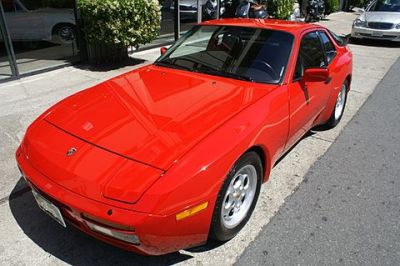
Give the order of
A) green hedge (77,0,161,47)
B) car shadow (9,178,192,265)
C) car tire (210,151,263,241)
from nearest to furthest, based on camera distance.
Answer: car tire (210,151,263,241), car shadow (9,178,192,265), green hedge (77,0,161,47)

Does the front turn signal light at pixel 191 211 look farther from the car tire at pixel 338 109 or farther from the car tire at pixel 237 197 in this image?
the car tire at pixel 338 109

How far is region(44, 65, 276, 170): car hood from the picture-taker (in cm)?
221

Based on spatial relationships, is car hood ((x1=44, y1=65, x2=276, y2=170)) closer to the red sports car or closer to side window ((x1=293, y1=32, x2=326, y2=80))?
the red sports car

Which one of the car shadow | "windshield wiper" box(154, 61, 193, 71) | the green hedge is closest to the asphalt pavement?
the car shadow

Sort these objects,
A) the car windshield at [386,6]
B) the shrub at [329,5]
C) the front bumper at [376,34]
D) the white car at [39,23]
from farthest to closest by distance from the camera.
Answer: the shrub at [329,5], the car windshield at [386,6], the front bumper at [376,34], the white car at [39,23]

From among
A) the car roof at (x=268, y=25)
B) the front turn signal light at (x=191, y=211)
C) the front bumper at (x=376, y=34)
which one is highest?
the car roof at (x=268, y=25)

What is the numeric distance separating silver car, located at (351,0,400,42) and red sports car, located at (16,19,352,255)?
8.19m

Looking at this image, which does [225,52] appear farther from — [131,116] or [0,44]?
[0,44]

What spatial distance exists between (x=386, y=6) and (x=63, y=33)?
10003mm

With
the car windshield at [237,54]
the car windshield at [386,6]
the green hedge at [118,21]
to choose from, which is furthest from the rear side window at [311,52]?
the car windshield at [386,6]

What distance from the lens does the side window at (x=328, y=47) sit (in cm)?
400

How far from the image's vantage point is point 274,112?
2.77 m

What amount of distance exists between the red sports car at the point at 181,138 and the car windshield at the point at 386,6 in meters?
9.45

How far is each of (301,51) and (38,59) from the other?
5.67 m
